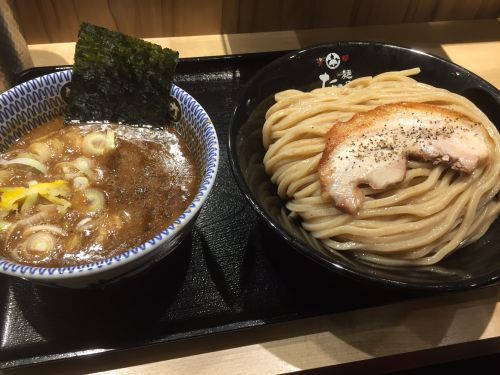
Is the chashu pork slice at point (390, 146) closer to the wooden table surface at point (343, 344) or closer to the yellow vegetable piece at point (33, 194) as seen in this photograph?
the wooden table surface at point (343, 344)

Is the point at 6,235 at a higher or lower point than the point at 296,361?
higher

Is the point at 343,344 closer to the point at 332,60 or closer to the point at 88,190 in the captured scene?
the point at 88,190

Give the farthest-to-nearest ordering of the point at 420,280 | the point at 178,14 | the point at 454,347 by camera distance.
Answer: the point at 178,14
the point at 454,347
the point at 420,280

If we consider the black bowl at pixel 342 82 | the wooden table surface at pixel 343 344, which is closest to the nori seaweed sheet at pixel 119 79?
the black bowl at pixel 342 82

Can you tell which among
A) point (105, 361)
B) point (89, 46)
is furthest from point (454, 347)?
point (89, 46)

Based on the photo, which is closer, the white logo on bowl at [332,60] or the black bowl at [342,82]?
the black bowl at [342,82]

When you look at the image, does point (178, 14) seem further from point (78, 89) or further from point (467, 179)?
point (467, 179)

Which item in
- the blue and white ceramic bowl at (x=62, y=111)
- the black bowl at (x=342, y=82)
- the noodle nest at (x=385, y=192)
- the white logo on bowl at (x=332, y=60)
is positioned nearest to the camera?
the blue and white ceramic bowl at (x=62, y=111)
